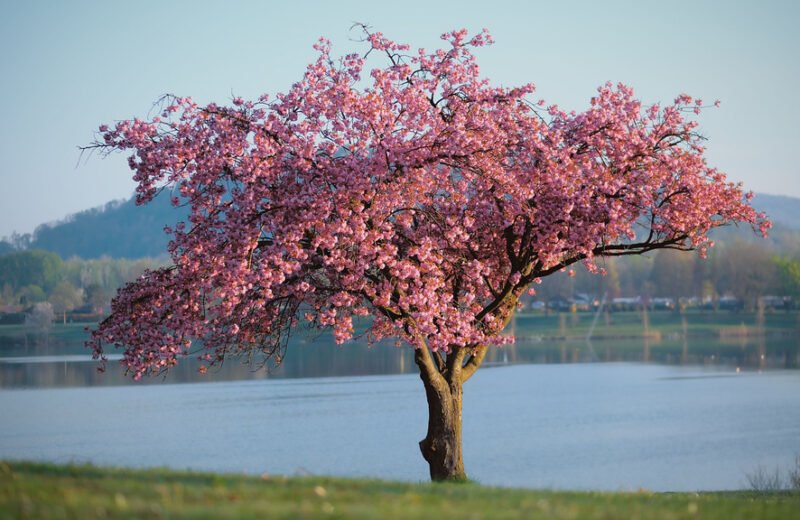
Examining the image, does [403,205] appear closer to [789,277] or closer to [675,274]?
→ [789,277]

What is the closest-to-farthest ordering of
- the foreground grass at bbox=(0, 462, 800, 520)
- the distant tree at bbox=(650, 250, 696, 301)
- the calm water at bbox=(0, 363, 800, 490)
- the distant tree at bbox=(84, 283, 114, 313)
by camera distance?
the foreground grass at bbox=(0, 462, 800, 520) → the calm water at bbox=(0, 363, 800, 490) → the distant tree at bbox=(84, 283, 114, 313) → the distant tree at bbox=(650, 250, 696, 301)

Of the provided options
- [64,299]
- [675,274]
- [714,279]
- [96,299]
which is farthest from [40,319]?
[714,279]

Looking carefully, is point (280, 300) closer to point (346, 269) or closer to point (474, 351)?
point (346, 269)

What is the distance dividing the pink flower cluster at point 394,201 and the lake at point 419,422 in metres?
4.52

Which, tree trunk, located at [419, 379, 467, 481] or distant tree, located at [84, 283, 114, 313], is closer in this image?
tree trunk, located at [419, 379, 467, 481]

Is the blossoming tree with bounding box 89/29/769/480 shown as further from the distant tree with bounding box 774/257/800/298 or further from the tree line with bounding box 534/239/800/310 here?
the distant tree with bounding box 774/257/800/298

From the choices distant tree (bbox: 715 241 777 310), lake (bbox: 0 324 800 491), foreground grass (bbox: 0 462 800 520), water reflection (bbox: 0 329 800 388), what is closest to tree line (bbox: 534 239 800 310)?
distant tree (bbox: 715 241 777 310)

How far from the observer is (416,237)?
→ 20.3m

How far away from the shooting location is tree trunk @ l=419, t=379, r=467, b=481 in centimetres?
2059

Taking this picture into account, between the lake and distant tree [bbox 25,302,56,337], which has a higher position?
distant tree [bbox 25,302,56,337]

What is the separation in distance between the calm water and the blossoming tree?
11642 mm

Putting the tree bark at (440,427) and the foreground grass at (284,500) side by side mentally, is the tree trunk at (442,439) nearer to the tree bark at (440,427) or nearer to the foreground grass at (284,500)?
the tree bark at (440,427)

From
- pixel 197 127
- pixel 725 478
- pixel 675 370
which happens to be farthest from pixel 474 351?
pixel 675 370

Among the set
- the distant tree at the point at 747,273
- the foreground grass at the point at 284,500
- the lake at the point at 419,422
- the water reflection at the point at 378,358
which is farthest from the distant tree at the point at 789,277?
the foreground grass at the point at 284,500
